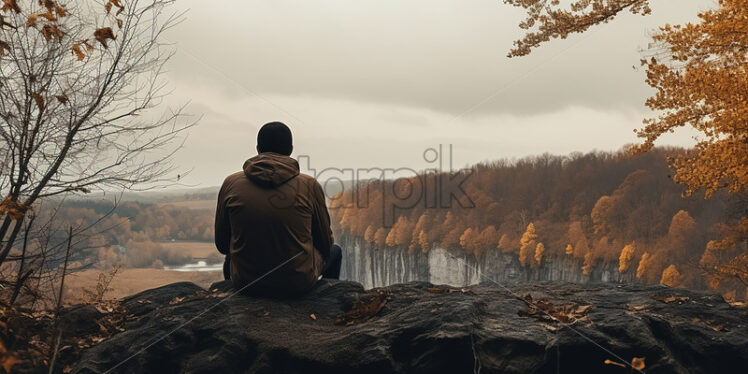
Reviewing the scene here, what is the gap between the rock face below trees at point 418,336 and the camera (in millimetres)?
4934

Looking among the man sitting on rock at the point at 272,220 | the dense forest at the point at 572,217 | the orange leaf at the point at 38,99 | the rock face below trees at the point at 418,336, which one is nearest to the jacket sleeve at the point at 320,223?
the man sitting on rock at the point at 272,220

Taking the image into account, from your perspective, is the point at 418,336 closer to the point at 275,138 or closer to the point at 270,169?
the point at 270,169

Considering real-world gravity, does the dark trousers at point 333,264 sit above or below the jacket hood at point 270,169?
below

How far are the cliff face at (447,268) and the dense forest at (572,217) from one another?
1611 mm

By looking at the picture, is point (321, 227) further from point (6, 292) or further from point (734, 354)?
point (734, 354)

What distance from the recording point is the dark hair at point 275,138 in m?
6.47

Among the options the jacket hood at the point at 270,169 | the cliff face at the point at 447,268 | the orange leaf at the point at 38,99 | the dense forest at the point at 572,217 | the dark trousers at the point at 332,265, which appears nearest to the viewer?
the jacket hood at the point at 270,169

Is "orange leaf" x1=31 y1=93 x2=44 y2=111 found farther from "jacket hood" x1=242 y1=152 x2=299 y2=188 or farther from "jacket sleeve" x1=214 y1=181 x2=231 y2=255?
"jacket hood" x1=242 y1=152 x2=299 y2=188

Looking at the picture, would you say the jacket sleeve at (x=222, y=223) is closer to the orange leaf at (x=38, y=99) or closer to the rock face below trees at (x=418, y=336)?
the rock face below trees at (x=418, y=336)

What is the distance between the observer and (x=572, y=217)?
359 ft

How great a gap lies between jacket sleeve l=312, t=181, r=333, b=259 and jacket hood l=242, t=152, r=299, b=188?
0.33 m

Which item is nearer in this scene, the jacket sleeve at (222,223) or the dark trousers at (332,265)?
the jacket sleeve at (222,223)

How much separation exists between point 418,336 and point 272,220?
6.58 feet

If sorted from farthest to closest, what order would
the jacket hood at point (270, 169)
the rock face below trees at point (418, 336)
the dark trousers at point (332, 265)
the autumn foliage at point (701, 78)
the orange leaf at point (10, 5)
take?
the autumn foliage at point (701, 78), the dark trousers at point (332, 265), the jacket hood at point (270, 169), the orange leaf at point (10, 5), the rock face below trees at point (418, 336)
